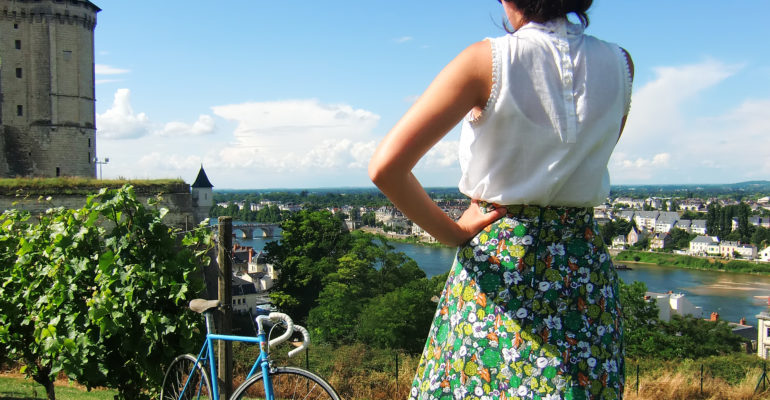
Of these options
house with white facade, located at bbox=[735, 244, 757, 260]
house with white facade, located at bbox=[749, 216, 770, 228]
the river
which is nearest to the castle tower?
the river

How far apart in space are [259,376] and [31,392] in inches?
145

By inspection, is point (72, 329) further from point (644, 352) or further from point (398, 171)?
point (644, 352)

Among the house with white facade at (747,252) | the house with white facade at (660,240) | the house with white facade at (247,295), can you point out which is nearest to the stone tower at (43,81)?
the house with white facade at (247,295)

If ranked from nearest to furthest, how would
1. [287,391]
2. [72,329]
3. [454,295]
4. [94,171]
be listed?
[454,295] → [287,391] → [72,329] → [94,171]

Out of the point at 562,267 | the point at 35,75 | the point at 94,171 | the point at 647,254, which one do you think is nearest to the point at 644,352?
the point at 562,267

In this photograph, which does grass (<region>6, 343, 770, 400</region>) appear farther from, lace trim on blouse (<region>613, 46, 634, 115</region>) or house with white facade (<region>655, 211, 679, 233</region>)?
house with white facade (<region>655, 211, 679, 233</region>)

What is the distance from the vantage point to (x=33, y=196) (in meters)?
14.9

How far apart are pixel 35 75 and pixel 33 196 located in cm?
757

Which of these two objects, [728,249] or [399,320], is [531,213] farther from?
[728,249]

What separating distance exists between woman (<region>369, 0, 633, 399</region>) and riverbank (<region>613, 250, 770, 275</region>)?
5865 cm

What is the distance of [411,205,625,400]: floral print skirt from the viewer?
35.1 inches

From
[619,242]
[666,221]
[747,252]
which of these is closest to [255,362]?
[747,252]

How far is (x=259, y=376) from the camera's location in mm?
1961

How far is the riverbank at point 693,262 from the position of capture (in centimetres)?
5334
